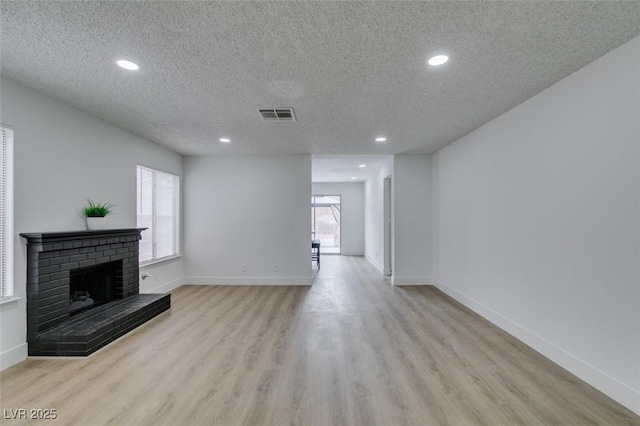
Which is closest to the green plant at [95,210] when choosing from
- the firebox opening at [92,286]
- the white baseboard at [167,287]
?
the firebox opening at [92,286]

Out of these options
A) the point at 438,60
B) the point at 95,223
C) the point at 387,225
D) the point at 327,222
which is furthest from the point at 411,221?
the point at 327,222

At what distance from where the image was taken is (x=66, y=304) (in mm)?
2969

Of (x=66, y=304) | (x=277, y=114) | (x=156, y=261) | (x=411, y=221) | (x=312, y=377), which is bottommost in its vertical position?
(x=312, y=377)

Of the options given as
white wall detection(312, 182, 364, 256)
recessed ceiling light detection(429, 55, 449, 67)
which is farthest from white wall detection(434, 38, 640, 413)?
white wall detection(312, 182, 364, 256)

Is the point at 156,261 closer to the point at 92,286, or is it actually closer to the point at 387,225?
the point at 92,286

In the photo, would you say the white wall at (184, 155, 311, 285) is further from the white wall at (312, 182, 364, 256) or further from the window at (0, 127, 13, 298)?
the white wall at (312, 182, 364, 256)

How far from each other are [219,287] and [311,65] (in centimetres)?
443

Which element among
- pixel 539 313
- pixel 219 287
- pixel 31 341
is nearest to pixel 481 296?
pixel 539 313

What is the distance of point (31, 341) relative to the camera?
8.77 ft

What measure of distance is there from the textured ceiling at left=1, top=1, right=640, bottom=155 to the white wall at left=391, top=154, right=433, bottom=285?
2.02 meters

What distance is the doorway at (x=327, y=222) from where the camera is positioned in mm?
10453

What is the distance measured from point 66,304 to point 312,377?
2693 millimetres

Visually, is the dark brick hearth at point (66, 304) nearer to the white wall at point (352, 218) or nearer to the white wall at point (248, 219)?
the white wall at point (248, 219)

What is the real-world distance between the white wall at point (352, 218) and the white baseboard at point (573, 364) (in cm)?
634
